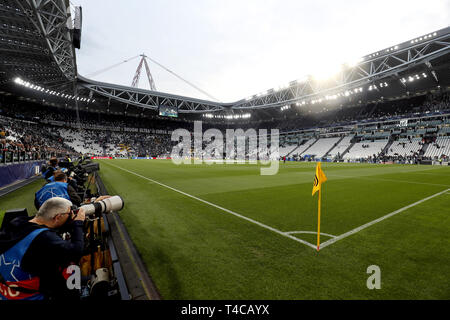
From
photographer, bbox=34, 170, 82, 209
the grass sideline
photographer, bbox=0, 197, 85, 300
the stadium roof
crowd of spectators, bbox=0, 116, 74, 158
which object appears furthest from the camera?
the stadium roof

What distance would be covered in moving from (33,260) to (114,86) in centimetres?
5799

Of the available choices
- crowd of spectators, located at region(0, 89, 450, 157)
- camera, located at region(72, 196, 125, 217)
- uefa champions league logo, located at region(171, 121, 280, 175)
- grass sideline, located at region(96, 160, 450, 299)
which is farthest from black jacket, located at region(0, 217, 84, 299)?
uefa champions league logo, located at region(171, 121, 280, 175)

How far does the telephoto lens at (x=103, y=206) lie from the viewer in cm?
281

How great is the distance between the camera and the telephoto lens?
2.81m

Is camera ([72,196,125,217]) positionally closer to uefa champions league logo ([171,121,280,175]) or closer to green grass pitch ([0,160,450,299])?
green grass pitch ([0,160,450,299])

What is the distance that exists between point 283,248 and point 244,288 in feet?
5.08

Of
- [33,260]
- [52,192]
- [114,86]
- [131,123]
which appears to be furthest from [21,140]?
[131,123]

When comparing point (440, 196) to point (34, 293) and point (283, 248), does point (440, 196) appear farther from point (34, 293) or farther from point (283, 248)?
point (34, 293)

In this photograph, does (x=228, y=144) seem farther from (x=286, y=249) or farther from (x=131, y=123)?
(x=286, y=249)

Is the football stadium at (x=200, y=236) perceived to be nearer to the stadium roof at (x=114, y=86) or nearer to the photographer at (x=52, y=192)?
the photographer at (x=52, y=192)

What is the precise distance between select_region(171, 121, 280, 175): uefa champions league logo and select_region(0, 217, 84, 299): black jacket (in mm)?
61863

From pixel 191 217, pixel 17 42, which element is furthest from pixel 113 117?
pixel 191 217

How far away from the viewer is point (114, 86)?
166 ft

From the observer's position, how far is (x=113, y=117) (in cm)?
7419
